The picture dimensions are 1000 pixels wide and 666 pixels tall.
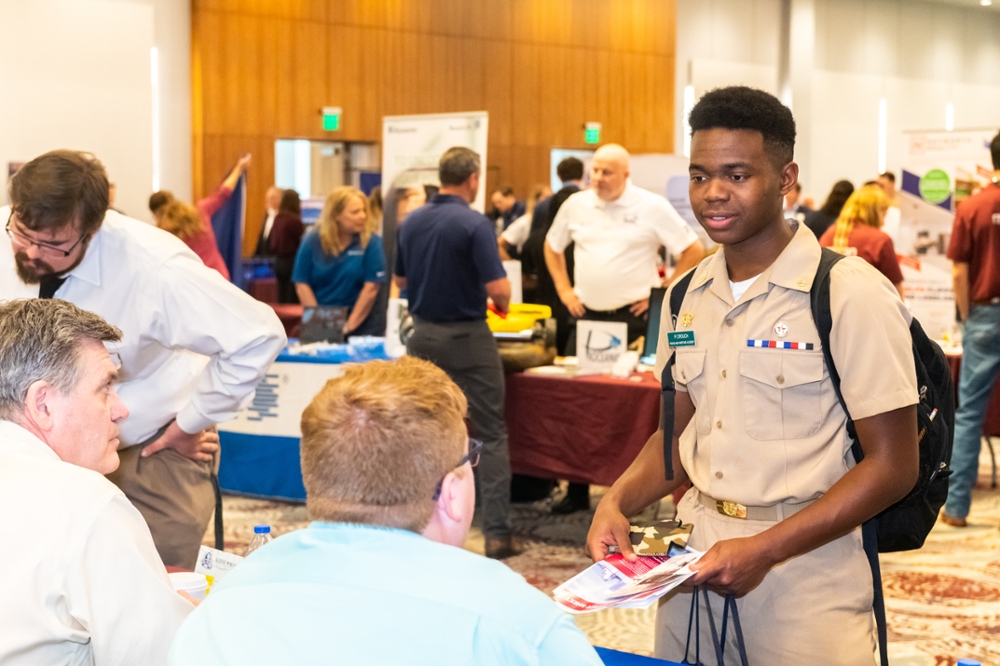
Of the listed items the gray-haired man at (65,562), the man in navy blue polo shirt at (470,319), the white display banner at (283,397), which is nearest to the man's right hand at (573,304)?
the man in navy blue polo shirt at (470,319)

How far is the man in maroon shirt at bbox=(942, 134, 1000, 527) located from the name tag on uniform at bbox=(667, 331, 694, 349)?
3.50 m

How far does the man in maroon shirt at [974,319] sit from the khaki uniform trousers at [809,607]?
3.55 m

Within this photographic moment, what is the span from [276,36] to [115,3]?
202cm

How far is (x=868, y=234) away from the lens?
18.1 ft

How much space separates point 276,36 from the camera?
1241cm

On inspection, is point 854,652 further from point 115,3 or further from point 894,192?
point 115,3

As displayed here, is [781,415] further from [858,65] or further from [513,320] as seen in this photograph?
[858,65]

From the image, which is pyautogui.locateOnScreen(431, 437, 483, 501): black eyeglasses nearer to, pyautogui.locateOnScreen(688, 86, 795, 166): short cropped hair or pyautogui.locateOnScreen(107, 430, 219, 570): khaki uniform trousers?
pyautogui.locateOnScreen(688, 86, 795, 166): short cropped hair

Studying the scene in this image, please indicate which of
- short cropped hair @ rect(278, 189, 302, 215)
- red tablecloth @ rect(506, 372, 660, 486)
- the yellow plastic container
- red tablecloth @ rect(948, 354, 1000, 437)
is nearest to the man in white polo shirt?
the yellow plastic container

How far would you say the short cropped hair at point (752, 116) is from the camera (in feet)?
5.67

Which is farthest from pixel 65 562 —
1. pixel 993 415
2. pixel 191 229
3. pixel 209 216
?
pixel 209 216

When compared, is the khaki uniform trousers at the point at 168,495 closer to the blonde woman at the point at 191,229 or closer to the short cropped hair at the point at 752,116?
the short cropped hair at the point at 752,116

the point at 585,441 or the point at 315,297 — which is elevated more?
the point at 315,297

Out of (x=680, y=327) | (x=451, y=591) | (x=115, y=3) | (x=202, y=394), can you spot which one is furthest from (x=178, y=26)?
(x=451, y=591)
